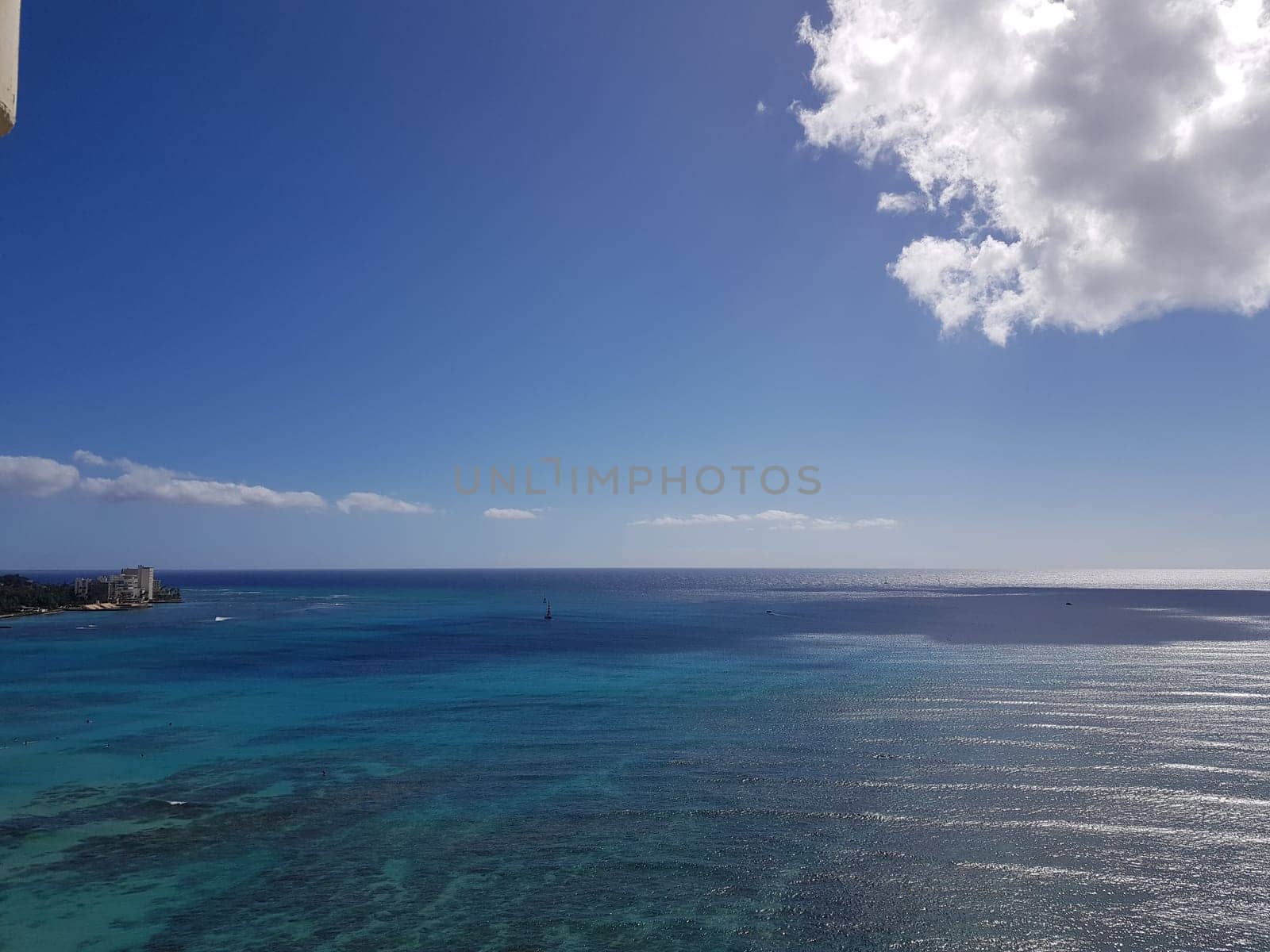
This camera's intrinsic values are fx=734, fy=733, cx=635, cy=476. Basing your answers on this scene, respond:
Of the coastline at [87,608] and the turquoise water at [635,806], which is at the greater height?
the turquoise water at [635,806]

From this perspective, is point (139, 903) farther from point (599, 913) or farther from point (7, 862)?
point (599, 913)

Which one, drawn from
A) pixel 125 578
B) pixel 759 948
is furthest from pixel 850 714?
pixel 125 578

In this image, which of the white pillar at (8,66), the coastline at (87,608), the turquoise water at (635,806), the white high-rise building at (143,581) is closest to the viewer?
the white pillar at (8,66)

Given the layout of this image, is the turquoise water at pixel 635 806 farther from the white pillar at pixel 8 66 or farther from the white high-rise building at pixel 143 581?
the white high-rise building at pixel 143 581

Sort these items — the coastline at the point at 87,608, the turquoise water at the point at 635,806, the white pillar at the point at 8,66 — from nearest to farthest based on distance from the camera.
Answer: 1. the white pillar at the point at 8,66
2. the turquoise water at the point at 635,806
3. the coastline at the point at 87,608

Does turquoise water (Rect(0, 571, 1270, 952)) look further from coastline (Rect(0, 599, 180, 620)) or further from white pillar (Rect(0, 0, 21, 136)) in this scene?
coastline (Rect(0, 599, 180, 620))

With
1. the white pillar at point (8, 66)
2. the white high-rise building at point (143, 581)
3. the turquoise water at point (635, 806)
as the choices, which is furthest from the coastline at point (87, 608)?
the white pillar at point (8, 66)

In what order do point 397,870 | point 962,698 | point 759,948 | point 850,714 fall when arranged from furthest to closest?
point 962,698 → point 850,714 → point 397,870 → point 759,948

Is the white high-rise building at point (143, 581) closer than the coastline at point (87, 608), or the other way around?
the coastline at point (87, 608)
